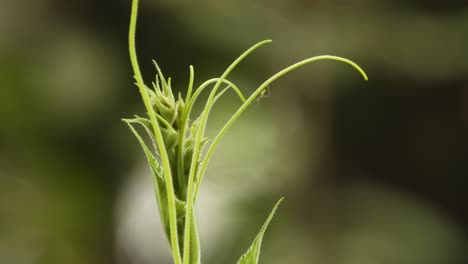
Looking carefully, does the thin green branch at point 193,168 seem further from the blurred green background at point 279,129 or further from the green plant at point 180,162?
the blurred green background at point 279,129

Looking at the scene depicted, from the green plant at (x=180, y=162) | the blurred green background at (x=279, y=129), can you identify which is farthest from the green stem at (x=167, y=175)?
the blurred green background at (x=279, y=129)

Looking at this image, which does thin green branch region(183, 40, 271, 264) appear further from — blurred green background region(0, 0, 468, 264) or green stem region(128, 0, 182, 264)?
blurred green background region(0, 0, 468, 264)

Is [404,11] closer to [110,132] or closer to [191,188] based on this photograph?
[110,132]

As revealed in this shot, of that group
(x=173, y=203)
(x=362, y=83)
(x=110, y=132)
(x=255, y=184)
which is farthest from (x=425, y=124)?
(x=173, y=203)

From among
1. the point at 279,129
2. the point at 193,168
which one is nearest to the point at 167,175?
Result: the point at 193,168

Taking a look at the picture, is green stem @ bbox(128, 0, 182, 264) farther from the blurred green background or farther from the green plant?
the blurred green background

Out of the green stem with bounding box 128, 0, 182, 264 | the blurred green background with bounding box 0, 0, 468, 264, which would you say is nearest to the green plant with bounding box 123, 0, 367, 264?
the green stem with bounding box 128, 0, 182, 264

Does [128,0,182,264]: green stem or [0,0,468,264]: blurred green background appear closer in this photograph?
[128,0,182,264]: green stem

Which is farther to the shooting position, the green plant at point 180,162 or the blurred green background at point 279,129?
the blurred green background at point 279,129
